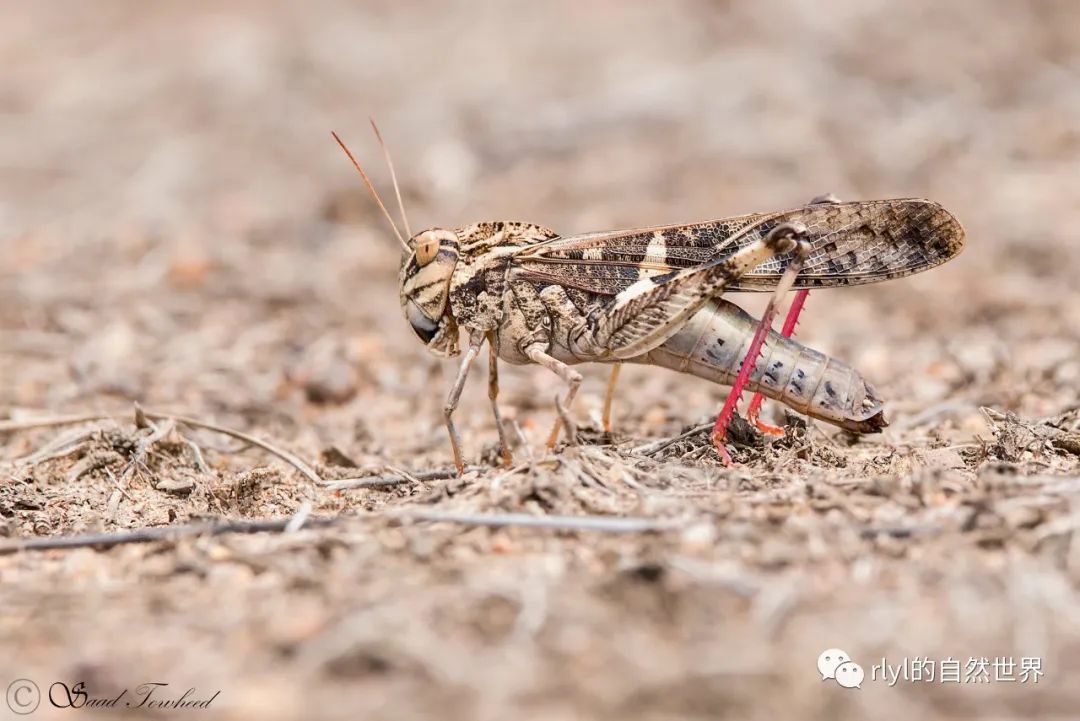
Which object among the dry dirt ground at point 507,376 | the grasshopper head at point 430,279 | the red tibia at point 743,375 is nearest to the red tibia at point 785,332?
the dry dirt ground at point 507,376

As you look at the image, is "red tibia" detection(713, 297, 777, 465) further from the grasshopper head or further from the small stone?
the small stone

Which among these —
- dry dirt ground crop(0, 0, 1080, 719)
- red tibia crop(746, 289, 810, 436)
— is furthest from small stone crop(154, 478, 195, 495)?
red tibia crop(746, 289, 810, 436)

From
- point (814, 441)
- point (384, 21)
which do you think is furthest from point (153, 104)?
point (814, 441)

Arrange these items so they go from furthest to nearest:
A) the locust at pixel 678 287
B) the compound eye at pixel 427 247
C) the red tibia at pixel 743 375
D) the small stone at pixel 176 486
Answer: the compound eye at pixel 427 247
the small stone at pixel 176 486
the locust at pixel 678 287
the red tibia at pixel 743 375

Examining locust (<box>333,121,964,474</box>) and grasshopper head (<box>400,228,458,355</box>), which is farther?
grasshopper head (<box>400,228,458,355</box>)

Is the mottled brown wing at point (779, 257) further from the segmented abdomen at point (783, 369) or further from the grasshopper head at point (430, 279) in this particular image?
the grasshopper head at point (430, 279)

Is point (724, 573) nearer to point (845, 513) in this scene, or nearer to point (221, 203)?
point (845, 513)

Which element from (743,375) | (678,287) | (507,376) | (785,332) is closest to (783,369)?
(743,375)

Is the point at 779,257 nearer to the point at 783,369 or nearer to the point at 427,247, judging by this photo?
the point at 783,369
